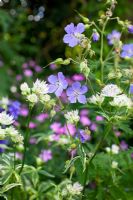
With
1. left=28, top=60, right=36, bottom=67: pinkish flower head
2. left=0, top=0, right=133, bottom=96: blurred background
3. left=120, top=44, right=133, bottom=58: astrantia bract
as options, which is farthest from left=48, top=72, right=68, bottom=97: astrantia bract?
left=28, top=60, right=36, bottom=67: pinkish flower head

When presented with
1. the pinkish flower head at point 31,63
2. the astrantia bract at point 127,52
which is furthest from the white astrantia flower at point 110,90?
the pinkish flower head at point 31,63

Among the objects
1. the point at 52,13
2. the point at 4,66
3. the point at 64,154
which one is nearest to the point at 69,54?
the point at 64,154

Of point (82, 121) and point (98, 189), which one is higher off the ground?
point (82, 121)

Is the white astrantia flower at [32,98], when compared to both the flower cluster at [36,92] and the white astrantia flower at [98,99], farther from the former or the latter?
the white astrantia flower at [98,99]

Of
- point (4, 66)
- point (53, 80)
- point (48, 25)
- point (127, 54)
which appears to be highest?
point (48, 25)

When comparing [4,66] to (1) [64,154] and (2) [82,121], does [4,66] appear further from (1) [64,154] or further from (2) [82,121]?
(1) [64,154]

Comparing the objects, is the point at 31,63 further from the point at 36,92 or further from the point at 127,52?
the point at 36,92

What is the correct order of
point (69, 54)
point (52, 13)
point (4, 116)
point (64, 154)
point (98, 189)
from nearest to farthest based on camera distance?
point (4, 116) < point (69, 54) < point (98, 189) < point (64, 154) < point (52, 13)

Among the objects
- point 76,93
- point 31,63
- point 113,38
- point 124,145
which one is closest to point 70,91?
point 76,93

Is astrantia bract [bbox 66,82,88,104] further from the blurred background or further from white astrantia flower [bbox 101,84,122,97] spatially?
the blurred background
